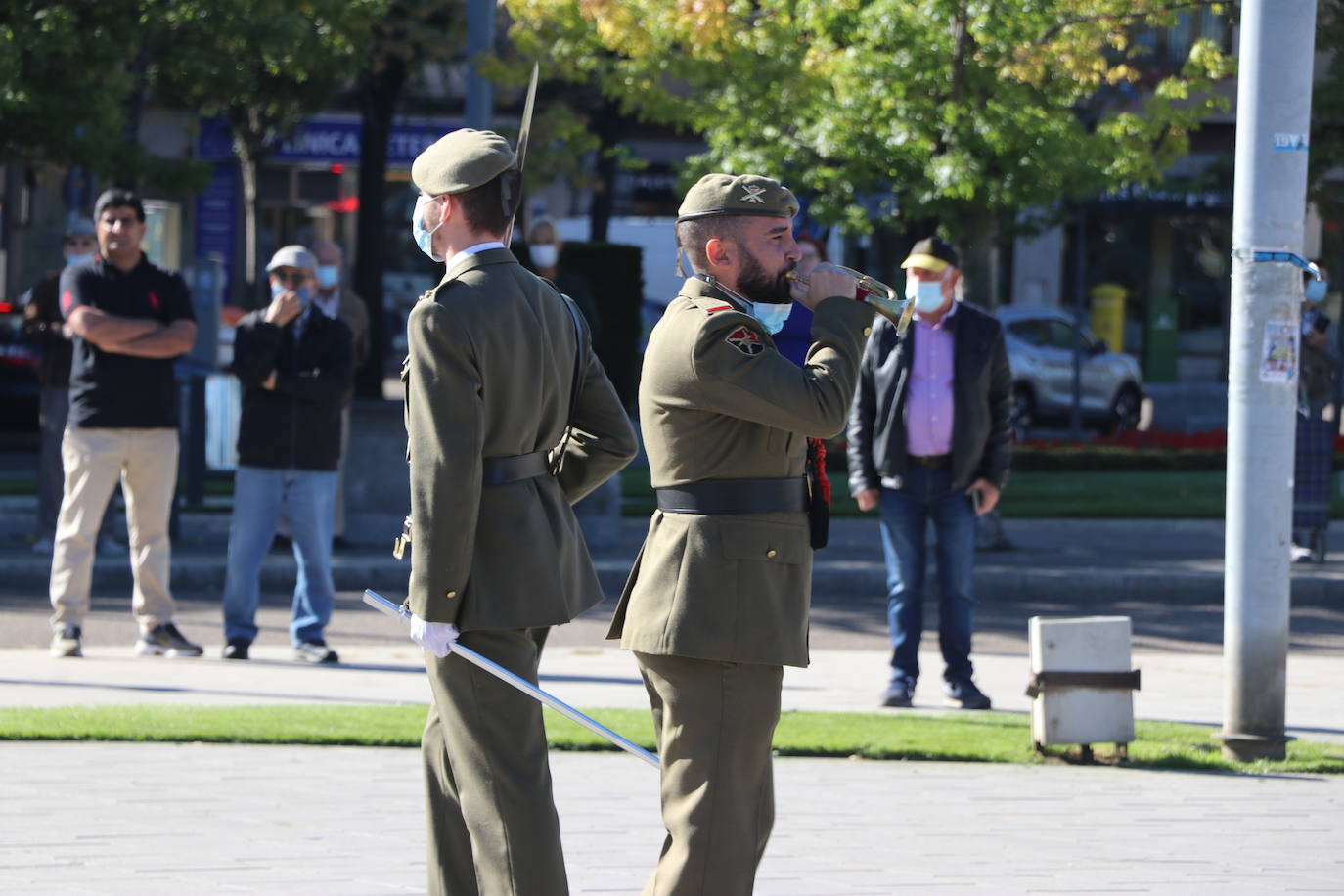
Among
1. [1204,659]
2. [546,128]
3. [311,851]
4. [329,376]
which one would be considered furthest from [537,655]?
[546,128]

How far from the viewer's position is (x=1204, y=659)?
1020 cm

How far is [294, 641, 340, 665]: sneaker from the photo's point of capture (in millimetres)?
9539

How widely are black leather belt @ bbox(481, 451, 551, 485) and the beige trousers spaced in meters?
5.17

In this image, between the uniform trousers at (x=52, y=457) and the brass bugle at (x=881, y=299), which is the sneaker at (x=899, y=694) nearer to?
the brass bugle at (x=881, y=299)

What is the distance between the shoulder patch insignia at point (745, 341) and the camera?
4430mm

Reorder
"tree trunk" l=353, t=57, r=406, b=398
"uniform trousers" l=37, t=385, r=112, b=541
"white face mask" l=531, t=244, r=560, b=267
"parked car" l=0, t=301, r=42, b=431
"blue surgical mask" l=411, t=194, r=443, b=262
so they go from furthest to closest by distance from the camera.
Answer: "tree trunk" l=353, t=57, r=406, b=398, "parked car" l=0, t=301, r=42, b=431, "white face mask" l=531, t=244, r=560, b=267, "uniform trousers" l=37, t=385, r=112, b=541, "blue surgical mask" l=411, t=194, r=443, b=262

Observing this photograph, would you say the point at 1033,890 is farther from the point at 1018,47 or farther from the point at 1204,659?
the point at 1018,47

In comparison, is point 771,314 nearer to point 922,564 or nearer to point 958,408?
point 958,408

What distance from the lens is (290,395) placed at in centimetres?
950

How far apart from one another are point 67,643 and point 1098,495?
1001 cm

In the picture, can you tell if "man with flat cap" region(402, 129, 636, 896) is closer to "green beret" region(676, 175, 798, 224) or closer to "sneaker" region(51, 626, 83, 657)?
"green beret" region(676, 175, 798, 224)

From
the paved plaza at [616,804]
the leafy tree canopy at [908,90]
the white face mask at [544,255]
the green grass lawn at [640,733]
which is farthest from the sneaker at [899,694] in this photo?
the white face mask at [544,255]

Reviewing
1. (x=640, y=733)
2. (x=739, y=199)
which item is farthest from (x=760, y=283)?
(x=640, y=733)

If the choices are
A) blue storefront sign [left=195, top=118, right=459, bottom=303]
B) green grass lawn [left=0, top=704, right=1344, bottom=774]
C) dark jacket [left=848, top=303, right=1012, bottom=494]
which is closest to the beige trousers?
green grass lawn [left=0, top=704, right=1344, bottom=774]
